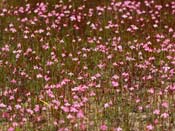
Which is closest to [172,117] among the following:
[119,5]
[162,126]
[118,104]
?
[162,126]

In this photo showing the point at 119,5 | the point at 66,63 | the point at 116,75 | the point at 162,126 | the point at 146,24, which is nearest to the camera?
the point at 162,126

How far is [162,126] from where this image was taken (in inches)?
375

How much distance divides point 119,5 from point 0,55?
190 inches

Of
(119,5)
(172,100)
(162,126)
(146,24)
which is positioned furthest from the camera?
(119,5)

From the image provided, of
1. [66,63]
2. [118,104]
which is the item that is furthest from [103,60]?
[118,104]

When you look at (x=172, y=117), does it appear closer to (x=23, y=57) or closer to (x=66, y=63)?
(x=66, y=63)

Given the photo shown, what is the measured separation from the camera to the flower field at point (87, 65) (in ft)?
33.1

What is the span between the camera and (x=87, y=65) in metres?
12.6

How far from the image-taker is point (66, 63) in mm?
12703

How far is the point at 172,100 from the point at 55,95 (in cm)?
261

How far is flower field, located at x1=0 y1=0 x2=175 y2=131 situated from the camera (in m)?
10.1

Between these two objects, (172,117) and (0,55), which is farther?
(0,55)

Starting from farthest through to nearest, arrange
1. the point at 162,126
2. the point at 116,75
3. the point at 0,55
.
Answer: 1. the point at 0,55
2. the point at 116,75
3. the point at 162,126

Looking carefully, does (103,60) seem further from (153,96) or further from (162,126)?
(162,126)
